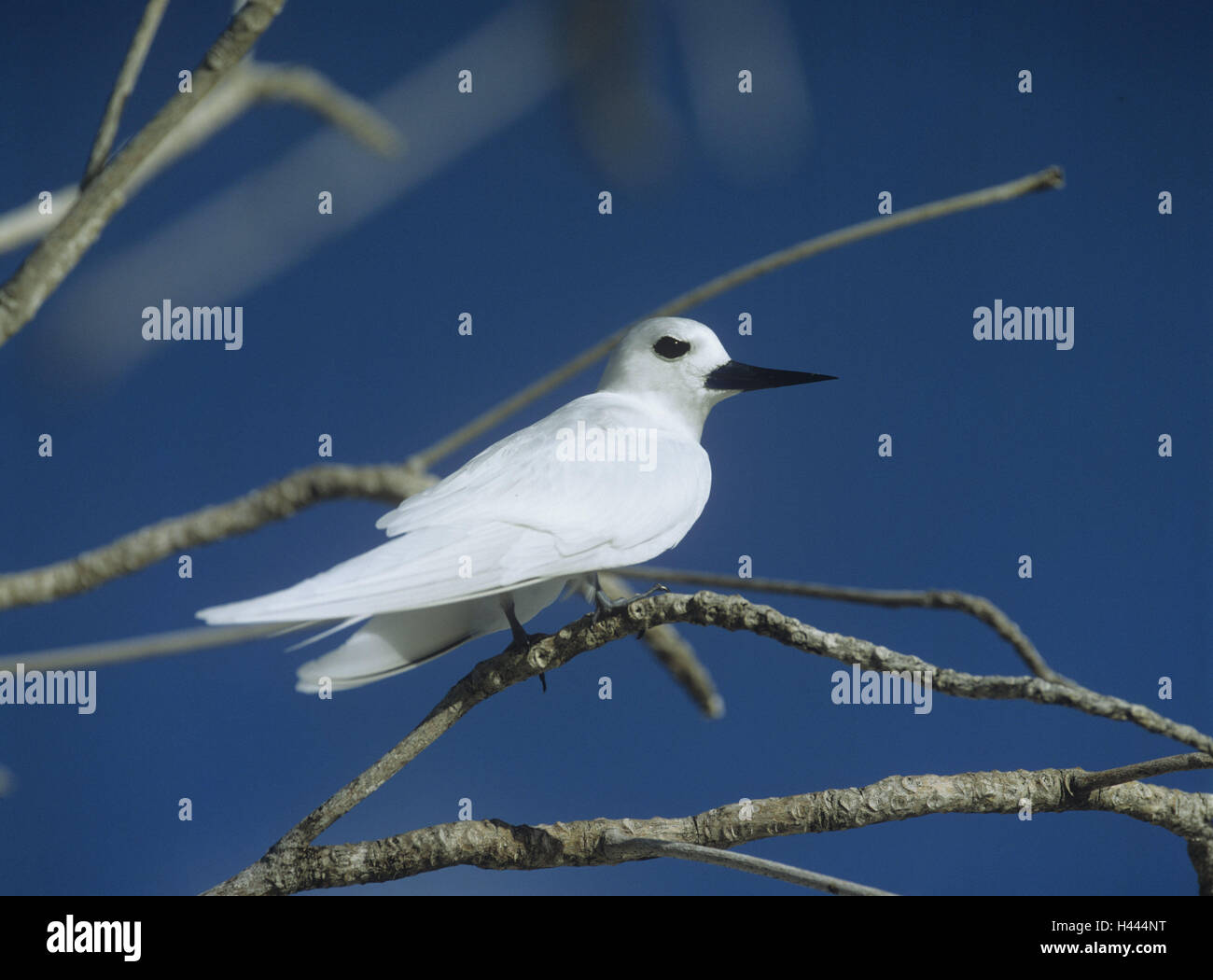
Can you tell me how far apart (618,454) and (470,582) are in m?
0.19

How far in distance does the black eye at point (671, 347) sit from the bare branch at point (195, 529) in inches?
11.1

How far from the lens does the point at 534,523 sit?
0.86 m

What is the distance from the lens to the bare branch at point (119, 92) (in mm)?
691

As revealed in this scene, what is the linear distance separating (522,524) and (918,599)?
322 millimetres

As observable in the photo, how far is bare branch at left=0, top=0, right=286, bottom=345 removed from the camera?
665mm

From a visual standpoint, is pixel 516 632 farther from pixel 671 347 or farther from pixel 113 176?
pixel 113 176

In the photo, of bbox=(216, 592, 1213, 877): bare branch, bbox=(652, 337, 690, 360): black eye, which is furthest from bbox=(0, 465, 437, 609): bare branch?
bbox=(652, 337, 690, 360): black eye

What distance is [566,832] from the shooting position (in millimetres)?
757

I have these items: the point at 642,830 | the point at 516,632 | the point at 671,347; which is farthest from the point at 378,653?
the point at 671,347

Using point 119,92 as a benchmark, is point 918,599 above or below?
below

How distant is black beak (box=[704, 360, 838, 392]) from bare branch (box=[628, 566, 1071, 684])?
0.59ft

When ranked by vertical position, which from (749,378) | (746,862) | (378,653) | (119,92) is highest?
(119,92)
